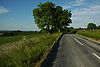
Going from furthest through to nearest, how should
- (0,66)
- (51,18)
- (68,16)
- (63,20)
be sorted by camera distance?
(68,16) → (63,20) → (51,18) → (0,66)

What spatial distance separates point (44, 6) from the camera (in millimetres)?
54938

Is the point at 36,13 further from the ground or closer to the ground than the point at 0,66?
further from the ground

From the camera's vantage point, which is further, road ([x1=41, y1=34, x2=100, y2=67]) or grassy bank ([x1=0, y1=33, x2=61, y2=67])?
road ([x1=41, y1=34, x2=100, y2=67])

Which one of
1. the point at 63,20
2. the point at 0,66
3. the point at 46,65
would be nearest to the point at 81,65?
the point at 46,65

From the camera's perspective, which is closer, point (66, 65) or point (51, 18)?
point (66, 65)

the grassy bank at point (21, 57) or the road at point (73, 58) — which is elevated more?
the grassy bank at point (21, 57)

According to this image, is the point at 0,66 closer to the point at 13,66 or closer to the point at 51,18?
the point at 13,66

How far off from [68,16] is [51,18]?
2873 cm

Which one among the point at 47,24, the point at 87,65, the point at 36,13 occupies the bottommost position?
the point at 87,65

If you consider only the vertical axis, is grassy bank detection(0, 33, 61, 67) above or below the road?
above

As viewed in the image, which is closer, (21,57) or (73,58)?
(21,57)

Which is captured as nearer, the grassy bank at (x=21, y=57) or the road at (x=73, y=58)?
the grassy bank at (x=21, y=57)

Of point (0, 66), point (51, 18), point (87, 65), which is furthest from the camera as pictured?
point (51, 18)

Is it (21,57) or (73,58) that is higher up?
(21,57)
